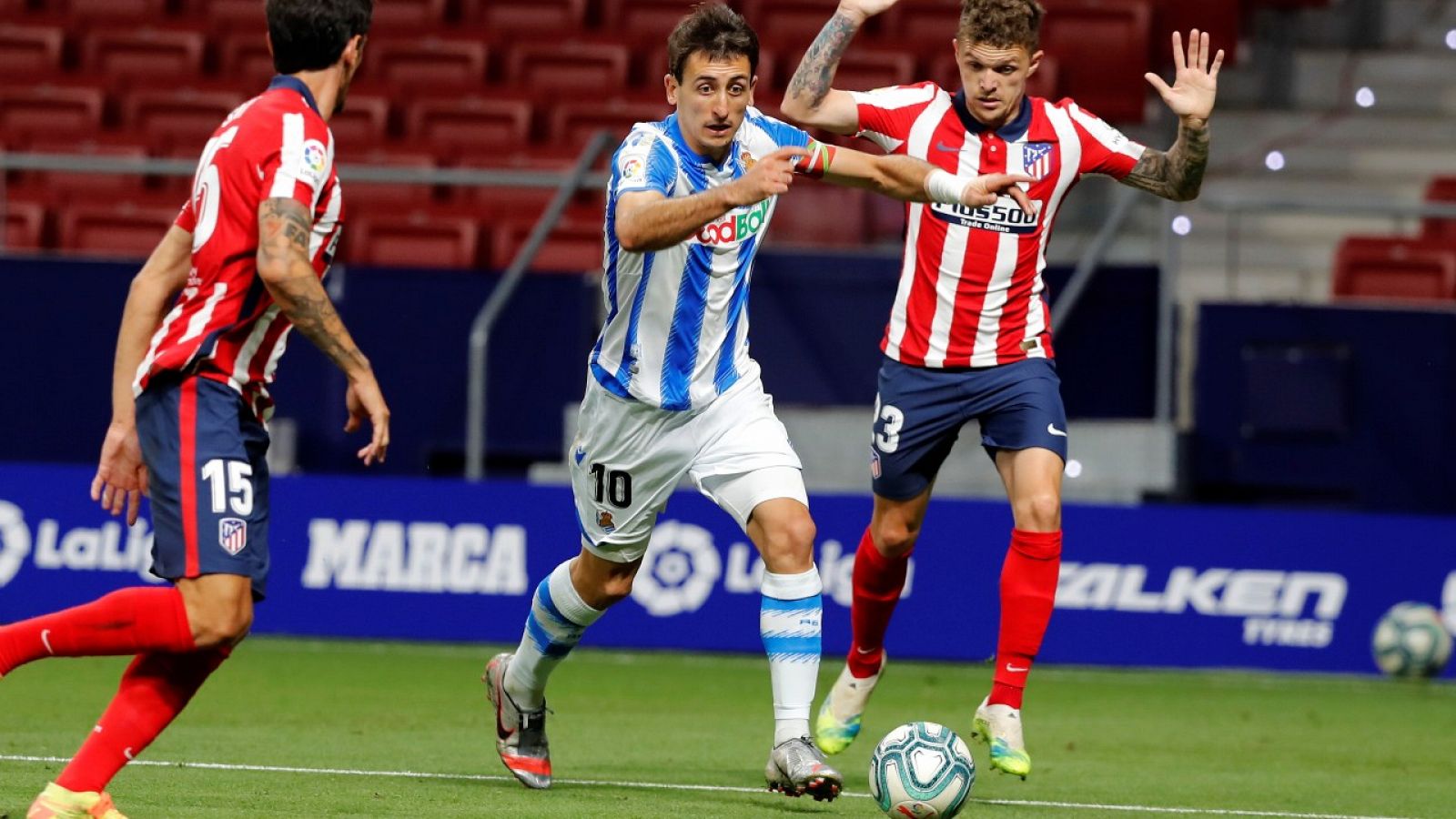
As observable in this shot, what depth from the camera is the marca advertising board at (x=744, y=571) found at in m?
11.3

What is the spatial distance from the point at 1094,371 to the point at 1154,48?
4.17 m

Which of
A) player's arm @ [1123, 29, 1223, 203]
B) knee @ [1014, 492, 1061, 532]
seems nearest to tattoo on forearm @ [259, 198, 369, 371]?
knee @ [1014, 492, 1061, 532]

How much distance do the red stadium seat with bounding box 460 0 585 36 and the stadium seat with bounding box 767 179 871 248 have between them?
14.1ft

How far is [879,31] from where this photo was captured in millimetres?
15781

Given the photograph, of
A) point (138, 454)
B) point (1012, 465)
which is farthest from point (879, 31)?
point (138, 454)

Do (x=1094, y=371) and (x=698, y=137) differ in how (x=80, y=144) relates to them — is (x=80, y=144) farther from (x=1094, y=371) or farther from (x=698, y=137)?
(x=698, y=137)

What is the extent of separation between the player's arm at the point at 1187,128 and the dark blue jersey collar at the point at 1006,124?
1.33ft

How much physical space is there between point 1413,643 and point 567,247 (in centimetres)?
509

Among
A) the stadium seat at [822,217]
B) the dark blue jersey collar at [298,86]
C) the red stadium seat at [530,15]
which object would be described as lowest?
the stadium seat at [822,217]

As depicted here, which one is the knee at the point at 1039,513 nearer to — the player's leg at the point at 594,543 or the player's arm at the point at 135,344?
the player's leg at the point at 594,543

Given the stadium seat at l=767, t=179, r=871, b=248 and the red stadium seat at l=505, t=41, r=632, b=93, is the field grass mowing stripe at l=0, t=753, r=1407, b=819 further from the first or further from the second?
the red stadium seat at l=505, t=41, r=632, b=93

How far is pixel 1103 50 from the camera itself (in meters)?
15.1

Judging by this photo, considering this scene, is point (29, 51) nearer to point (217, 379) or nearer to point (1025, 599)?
point (1025, 599)

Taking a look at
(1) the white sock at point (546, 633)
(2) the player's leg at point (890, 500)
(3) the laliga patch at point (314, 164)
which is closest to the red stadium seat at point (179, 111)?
(2) the player's leg at point (890, 500)
